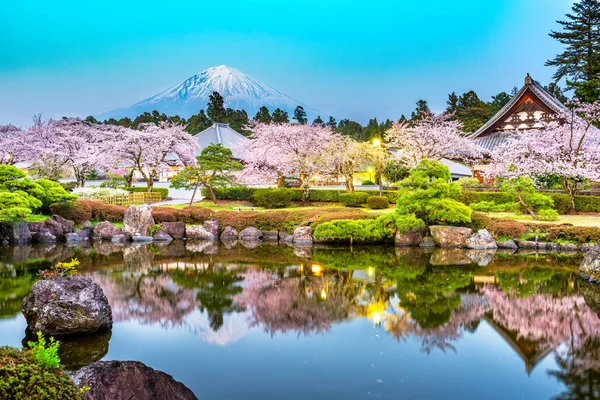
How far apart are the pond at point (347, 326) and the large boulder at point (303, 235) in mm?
4058

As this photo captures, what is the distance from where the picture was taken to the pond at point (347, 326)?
5.55m

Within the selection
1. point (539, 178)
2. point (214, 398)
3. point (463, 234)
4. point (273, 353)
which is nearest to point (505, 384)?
point (273, 353)

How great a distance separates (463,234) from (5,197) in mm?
14952

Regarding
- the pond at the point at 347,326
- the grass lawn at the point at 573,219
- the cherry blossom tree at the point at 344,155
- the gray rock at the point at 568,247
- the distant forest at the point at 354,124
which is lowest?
the pond at the point at 347,326

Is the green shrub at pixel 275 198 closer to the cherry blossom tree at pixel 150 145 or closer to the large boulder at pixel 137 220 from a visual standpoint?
the cherry blossom tree at pixel 150 145

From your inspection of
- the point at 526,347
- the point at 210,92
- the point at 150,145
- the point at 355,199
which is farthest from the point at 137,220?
the point at 210,92

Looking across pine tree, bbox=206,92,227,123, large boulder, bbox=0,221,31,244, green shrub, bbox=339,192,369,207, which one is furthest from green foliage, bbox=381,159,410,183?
pine tree, bbox=206,92,227,123

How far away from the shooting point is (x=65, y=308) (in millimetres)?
7016

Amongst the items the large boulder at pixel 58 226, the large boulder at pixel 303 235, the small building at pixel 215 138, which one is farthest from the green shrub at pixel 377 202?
the small building at pixel 215 138

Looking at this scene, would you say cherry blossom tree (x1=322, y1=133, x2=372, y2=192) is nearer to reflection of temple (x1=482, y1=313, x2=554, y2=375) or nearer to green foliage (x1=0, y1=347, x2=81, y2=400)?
reflection of temple (x1=482, y1=313, x2=554, y2=375)

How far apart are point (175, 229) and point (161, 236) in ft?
1.92

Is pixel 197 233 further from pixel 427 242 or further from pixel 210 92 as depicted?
pixel 210 92

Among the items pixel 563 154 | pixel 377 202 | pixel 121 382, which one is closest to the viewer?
pixel 121 382

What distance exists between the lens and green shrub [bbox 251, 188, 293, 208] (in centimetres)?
2438
